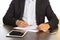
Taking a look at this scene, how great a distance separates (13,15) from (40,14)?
15.3 inches

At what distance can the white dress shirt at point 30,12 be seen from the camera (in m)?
2.43

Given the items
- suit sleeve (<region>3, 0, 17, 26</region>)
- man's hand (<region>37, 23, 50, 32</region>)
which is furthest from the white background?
man's hand (<region>37, 23, 50, 32</region>)

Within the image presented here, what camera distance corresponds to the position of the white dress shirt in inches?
95.8

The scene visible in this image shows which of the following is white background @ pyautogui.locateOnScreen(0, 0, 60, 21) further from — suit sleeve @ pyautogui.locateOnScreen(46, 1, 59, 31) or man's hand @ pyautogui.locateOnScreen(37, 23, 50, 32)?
man's hand @ pyautogui.locateOnScreen(37, 23, 50, 32)

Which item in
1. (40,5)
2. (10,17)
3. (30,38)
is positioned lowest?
(30,38)

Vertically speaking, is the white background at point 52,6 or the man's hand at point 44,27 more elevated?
the white background at point 52,6

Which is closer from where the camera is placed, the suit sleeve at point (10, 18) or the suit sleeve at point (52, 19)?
the suit sleeve at point (52, 19)

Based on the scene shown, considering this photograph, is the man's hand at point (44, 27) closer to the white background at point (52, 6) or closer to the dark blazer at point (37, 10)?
the dark blazer at point (37, 10)

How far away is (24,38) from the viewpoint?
160 centimetres

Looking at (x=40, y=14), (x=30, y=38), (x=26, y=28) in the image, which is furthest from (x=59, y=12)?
(x=30, y=38)

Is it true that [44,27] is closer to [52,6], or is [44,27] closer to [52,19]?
[52,19]

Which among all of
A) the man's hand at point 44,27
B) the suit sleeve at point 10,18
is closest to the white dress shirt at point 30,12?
the suit sleeve at point 10,18

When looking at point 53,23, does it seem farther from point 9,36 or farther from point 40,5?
point 9,36

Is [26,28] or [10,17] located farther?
[10,17]
